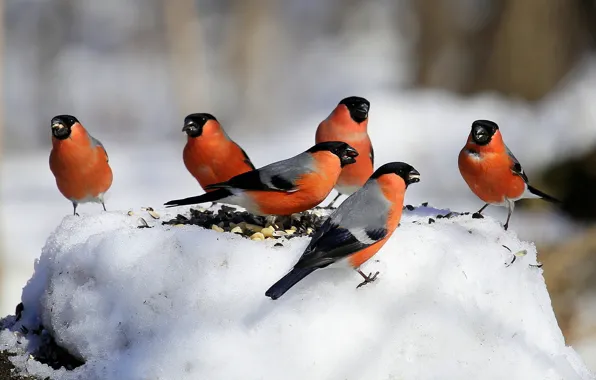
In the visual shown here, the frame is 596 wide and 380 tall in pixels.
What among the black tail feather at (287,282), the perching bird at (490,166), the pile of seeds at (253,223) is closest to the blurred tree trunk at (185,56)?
the pile of seeds at (253,223)

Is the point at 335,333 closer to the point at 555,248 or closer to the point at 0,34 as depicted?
the point at 555,248

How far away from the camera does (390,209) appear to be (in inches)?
93.5

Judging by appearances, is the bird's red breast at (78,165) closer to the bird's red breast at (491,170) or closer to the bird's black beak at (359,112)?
the bird's black beak at (359,112)

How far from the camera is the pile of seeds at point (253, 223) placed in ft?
8.91

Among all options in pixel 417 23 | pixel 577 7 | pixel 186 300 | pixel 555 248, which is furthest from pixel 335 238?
pixel 417 23

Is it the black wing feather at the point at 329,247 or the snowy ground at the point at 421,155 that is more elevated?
the black wing feather at the point at 329,247

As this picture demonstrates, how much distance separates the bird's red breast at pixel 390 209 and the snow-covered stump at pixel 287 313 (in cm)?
5

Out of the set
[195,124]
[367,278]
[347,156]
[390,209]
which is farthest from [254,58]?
[367,278]

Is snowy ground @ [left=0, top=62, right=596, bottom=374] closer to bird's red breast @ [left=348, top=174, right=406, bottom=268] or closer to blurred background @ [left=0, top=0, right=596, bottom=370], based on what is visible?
blurred background @ [left=0, top=0, right=596, bottom=370]

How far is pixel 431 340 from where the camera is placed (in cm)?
223

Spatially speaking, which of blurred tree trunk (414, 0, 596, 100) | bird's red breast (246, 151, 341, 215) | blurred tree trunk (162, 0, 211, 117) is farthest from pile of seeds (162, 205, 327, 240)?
blurred tree trunk (162, 0, 211, 117)

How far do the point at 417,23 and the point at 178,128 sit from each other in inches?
249

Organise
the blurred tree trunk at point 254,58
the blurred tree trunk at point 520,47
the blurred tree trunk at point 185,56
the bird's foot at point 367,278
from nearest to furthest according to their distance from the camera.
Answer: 1. the bird's foot at point 367,278
2. the blurred tree trunk at point 520,47
3. the blurred tree trunk at point 185,56
4. the blurred tree trunk at point 254,58

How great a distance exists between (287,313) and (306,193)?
633mm
